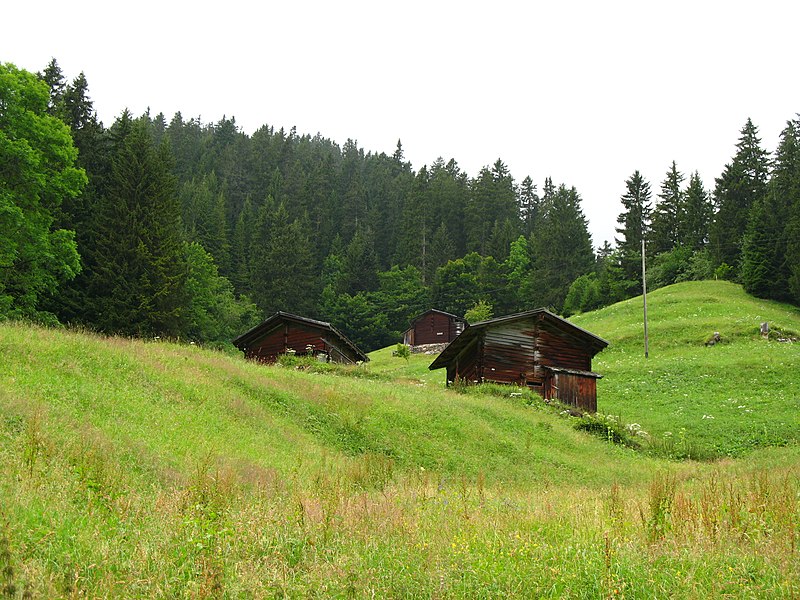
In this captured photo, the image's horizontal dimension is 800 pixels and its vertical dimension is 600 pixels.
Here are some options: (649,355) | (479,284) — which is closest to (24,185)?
(649,355)

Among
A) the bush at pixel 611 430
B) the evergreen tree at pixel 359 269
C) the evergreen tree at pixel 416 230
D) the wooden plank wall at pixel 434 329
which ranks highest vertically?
the evergreen tree at pixel 416 230

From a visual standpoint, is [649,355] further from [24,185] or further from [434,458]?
[24,185]

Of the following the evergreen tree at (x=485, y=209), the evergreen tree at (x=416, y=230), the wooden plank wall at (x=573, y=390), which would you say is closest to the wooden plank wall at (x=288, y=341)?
the wooden plank wall at (x=573, y=390)

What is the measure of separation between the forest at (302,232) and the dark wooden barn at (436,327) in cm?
767

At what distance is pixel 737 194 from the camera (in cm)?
7981

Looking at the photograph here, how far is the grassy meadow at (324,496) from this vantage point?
5305 mm

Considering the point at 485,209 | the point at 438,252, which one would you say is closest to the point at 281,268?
the point at 438,252

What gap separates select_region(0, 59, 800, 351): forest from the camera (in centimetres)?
3562

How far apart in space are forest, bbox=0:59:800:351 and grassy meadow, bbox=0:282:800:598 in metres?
19.1

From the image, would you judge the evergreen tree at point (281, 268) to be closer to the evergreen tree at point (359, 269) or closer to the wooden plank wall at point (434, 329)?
the evergreen tree at point (359, 269)

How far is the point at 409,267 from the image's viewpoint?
326ft

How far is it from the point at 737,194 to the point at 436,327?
1630 inches

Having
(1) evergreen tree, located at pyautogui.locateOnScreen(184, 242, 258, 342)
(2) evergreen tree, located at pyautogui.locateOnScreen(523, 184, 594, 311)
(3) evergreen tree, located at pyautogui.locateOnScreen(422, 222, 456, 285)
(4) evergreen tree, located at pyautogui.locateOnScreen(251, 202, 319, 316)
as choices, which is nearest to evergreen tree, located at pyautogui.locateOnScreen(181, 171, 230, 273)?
(4) evergreen tree, located at pyautogui.locateOnScreen(251, 202, 319, 316)

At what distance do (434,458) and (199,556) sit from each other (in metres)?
12.2
